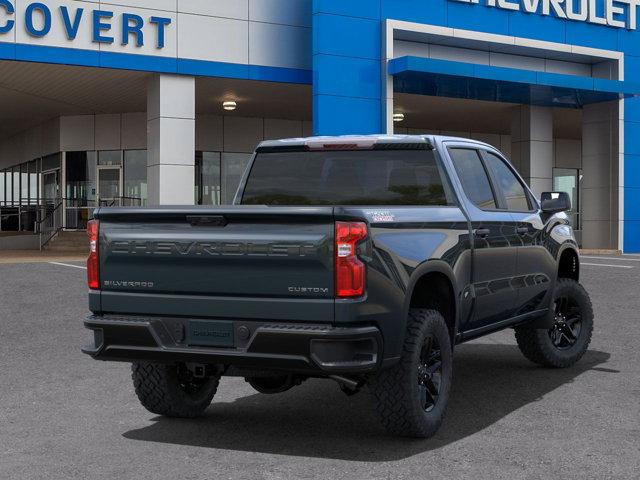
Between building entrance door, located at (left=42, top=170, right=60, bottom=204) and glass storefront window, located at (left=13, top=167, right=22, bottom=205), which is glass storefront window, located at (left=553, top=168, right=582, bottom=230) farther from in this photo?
glass storefront window, located at (left=13, top=167, right=22, bottom=205)

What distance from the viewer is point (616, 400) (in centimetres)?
698

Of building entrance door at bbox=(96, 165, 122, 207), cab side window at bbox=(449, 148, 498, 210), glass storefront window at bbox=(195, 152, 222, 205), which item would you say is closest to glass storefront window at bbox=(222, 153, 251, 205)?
glass storefront window at bbox=(195, 152, 222, 205)

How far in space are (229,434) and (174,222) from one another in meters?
1.48

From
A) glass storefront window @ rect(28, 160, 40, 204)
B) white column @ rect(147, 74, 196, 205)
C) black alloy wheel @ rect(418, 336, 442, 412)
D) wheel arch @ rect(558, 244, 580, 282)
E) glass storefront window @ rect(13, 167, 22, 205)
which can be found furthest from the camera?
glass storefront window @ rect(13, 167, 22, 205)

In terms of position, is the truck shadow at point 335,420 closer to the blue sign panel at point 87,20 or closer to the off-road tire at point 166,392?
the off-road tire at point 166,392

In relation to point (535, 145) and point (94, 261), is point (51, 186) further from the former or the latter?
point (94, 261)

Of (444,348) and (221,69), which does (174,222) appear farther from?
(221,69)

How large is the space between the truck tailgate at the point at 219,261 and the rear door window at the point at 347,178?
1.73 m

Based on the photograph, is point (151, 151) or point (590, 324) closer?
point (590, 324)

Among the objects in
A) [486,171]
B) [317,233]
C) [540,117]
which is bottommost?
[317,233]

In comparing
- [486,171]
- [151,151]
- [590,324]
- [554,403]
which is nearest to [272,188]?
[486,171]

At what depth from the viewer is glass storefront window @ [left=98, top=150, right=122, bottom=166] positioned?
108ft

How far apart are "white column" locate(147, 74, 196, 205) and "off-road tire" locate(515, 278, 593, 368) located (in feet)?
51.7

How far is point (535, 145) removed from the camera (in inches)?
1211
